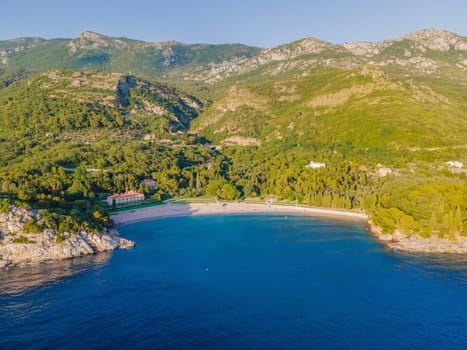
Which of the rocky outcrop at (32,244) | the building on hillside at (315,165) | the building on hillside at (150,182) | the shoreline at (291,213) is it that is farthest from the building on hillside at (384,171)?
the rocky outcrop at (32,244)

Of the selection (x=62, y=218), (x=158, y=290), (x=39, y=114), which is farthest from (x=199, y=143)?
(x=158, y=290)

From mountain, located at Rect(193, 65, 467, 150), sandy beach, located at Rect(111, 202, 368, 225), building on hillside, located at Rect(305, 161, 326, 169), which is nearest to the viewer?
sandy beach, located at Rect(111, 202, 368, 225)

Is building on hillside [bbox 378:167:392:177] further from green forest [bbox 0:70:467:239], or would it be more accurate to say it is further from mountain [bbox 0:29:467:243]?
green forest [bbox 0:70:467:239]

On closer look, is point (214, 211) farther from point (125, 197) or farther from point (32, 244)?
point (32, 244)

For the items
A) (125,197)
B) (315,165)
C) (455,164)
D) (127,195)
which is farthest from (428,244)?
(127,195)

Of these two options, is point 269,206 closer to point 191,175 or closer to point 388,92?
point 191,175

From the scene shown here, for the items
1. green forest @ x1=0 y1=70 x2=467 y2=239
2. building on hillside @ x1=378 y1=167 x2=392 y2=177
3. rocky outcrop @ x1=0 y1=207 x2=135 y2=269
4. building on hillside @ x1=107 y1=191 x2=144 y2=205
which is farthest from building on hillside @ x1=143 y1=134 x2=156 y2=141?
rocky outcrop @ x1=0 y1=207 x2=135 y2=269

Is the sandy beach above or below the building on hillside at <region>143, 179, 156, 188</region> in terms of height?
below
